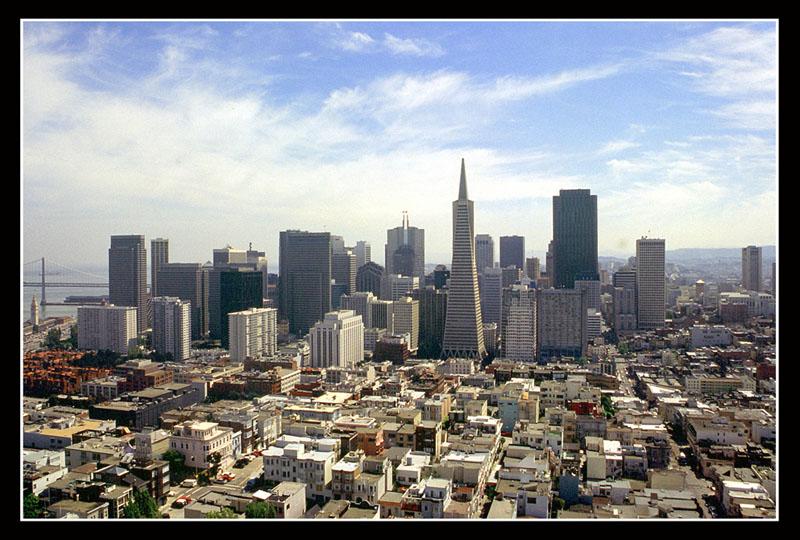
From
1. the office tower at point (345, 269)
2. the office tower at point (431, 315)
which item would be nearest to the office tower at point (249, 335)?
the office tower at point (431, 315)

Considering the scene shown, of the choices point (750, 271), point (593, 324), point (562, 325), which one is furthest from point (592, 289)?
point (750, 271)

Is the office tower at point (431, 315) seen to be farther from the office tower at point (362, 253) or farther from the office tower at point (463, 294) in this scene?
the office tower at point (362, 253)

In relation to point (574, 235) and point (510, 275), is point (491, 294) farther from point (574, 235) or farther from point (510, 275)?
point (574, 235)

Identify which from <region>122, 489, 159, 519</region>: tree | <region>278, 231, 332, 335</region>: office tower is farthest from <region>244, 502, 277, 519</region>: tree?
<region>278, 231, 332, 335</region>: office tower

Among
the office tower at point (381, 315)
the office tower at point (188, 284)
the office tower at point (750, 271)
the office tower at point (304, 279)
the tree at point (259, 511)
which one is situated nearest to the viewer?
the tree at point (259, 511)

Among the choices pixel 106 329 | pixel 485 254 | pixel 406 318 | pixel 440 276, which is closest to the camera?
pixel 106 329
